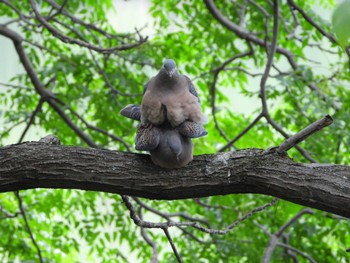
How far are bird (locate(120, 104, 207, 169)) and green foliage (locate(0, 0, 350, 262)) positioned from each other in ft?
7.25

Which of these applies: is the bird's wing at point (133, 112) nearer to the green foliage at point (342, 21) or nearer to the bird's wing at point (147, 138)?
the bird's wing at point (147, 138)

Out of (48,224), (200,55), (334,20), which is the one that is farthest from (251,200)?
(334,20)

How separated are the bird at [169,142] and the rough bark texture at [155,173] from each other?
1.5 inches

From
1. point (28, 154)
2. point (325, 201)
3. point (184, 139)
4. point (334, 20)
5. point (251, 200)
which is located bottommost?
point (334, 20)

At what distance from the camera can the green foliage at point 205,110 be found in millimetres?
5023

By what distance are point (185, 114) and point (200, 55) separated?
3362mm

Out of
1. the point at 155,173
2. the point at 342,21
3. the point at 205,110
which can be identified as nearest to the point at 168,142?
the point at 155,173

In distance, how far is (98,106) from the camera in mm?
5520

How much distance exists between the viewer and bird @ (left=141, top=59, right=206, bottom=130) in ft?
8.48

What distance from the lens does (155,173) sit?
2.50m

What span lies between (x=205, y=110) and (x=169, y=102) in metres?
3.89

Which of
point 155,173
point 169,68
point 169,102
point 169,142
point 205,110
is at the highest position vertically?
point 205,110

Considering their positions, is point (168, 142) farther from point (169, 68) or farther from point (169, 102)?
point (169, 68)

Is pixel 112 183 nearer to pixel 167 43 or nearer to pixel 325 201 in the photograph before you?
pixel 325 201
